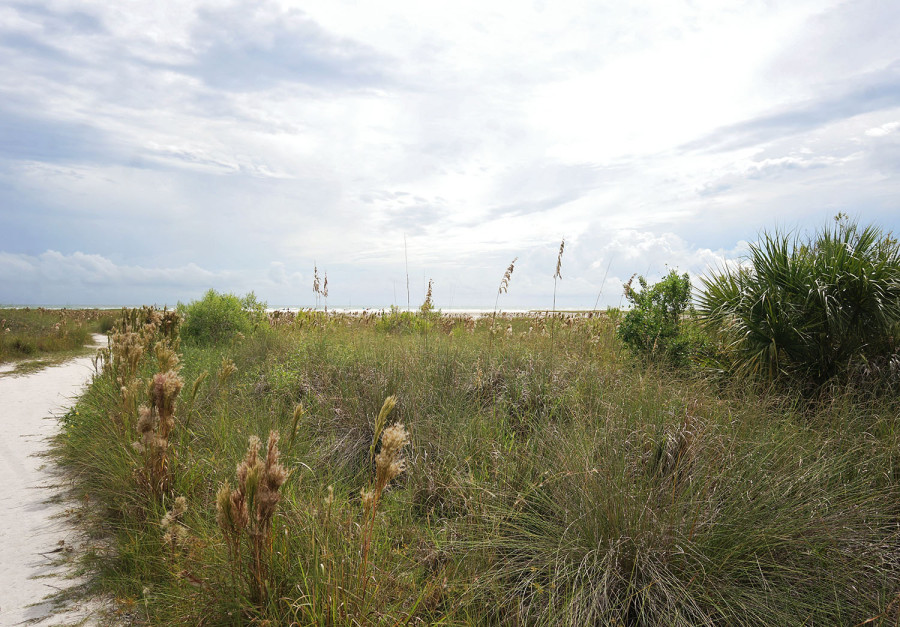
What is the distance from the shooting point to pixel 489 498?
3531mm

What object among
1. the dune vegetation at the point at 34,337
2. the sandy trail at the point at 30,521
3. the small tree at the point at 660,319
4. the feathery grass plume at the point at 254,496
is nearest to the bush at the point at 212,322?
the sandy trail at the point at 30,521

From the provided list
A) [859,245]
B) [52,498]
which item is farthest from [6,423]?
[859,245]

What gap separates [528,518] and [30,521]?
4.28 meters

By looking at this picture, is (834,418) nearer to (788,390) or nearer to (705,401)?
(705,401)

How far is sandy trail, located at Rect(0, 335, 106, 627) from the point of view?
10.3 ft

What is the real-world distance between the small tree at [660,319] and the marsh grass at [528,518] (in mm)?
2332

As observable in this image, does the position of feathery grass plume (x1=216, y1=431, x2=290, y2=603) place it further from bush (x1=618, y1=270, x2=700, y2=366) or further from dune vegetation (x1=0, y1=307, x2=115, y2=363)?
dune vegetation (x1=0, y1=307, x2=115, y2=363)

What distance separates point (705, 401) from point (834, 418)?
1.22m

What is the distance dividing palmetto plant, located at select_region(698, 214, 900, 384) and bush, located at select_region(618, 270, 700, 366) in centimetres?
77

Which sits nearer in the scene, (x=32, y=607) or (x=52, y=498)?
(x=32, y=607)

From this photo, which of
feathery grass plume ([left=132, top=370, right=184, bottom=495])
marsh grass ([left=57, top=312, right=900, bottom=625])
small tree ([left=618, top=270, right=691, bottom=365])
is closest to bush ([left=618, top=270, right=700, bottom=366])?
small tree ([left=618, top=270, right=691, bottom=365])

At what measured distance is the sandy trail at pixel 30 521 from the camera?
3.14m

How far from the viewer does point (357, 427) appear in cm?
517

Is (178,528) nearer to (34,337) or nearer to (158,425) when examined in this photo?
(158,425)
